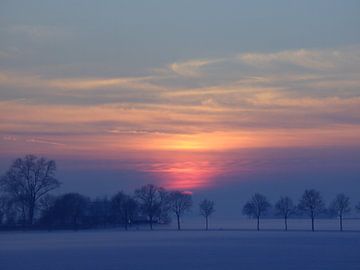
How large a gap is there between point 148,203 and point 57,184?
13520 millimetres

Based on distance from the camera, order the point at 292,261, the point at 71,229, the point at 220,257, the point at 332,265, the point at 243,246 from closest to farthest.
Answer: the point at 332,265 → the point at 292,261 → the point at 220,257 → the point at 243,246 → the point at 71,229

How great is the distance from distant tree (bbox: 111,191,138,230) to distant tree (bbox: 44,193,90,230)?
521 centimetres

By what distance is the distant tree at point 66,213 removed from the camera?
80.1m

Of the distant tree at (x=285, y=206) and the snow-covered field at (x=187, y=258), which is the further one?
the distant tree at (x=285, y=206)

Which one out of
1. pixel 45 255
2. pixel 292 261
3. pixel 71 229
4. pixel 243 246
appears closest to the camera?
pixel 292 261

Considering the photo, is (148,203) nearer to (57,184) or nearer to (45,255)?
(57,184)

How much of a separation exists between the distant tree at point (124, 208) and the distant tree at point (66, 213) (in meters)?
5.21

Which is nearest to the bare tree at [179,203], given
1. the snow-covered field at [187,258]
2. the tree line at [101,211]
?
the tree line at [101,211]

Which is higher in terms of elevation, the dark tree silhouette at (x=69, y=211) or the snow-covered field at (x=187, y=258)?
the dark tree silhouette at (x=69, y=211)

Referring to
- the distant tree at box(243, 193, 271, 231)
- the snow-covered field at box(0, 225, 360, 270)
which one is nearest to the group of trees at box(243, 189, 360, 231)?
the distant tree at box(243, 193, 271, 231)

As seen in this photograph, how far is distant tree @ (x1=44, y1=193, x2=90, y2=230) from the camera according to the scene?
80.1 m

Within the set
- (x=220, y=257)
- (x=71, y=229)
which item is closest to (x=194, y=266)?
(x=220, y=257)

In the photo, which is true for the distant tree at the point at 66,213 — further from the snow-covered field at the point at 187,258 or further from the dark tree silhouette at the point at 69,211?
the snow-covered field at the point at 187,258

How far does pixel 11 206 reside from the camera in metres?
79.9
